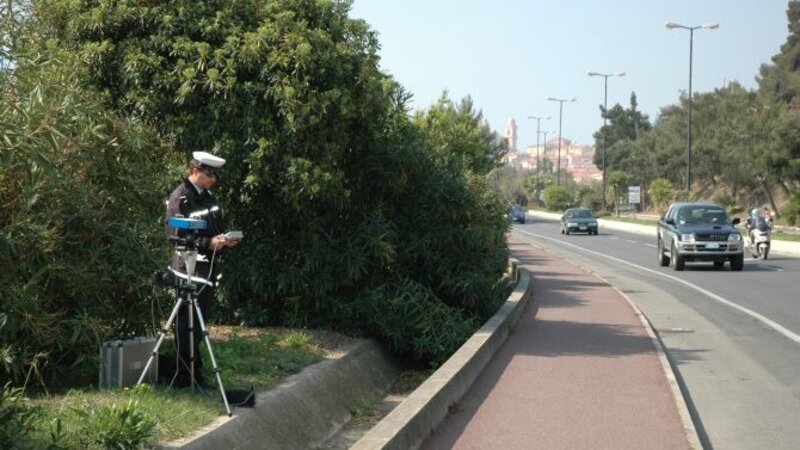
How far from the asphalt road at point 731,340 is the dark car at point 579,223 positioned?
26146 mm

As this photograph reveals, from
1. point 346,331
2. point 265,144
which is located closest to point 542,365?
point 346,331

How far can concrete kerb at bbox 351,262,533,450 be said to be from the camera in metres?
7.06

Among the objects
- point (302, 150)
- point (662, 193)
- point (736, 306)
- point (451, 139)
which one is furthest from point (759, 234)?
point (662, 193)

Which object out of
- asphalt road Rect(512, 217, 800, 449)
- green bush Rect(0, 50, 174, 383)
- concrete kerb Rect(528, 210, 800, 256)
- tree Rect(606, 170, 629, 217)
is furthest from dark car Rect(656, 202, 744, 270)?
tree Rect(606, 170, 629, 217)

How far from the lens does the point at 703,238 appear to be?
28469mm

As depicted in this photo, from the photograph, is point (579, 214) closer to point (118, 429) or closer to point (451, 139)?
point (451, 139)

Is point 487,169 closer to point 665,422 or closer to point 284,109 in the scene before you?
point 284,109

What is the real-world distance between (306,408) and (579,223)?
50338 mm

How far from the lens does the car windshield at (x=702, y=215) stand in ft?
96.1

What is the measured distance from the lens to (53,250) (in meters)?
7.77

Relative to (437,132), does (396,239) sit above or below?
below

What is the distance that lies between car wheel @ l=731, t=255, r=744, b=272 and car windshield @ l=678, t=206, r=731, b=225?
1.02m

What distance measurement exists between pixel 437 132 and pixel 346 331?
657 centimetres

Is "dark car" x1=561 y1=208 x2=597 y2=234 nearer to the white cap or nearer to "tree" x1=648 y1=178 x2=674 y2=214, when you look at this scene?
"tree" x1=648 y1=178 x2=674 y2=214
